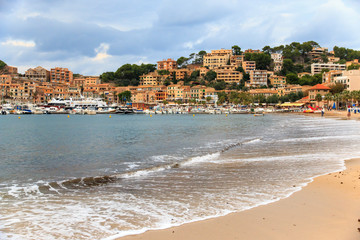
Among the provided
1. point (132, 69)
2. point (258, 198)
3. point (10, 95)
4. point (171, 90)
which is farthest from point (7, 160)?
point (132, 69)

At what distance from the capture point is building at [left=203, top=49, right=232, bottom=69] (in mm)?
162250

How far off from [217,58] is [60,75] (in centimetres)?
8130

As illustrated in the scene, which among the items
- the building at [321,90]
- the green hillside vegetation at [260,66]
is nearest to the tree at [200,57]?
the green hillside vegetation at [260,66]

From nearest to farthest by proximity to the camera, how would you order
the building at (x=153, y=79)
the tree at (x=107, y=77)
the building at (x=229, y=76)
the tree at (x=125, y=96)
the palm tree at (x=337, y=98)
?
1. the palm tree at (x=337, y=98)
2. the tree at (x=125, y=96)
3. the building at (x=229, y=76)
4. the building at (x=153, y=79)
5. the tree at (x=107, y=77)

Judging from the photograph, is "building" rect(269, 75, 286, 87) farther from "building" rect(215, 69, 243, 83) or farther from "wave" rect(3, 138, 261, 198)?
"wave" rect(3, 138, 261, 198)

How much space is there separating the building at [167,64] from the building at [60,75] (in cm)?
4802

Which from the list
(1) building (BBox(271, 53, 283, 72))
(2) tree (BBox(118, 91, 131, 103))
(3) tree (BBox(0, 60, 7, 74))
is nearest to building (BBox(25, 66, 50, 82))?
(3) tree (BBox(0, 60, 7, 74))

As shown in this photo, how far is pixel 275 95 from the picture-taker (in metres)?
121

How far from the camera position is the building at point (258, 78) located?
5610 inches

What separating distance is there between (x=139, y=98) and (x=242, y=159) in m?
127

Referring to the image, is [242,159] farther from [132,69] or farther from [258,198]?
[132,69]

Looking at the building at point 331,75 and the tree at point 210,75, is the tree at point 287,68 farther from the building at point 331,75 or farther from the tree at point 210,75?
the tree at point 210,75

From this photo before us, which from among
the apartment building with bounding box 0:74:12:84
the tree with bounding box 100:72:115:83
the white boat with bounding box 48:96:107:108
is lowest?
the white boat with bounding box 48:96:107:108

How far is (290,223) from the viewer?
6.71m
